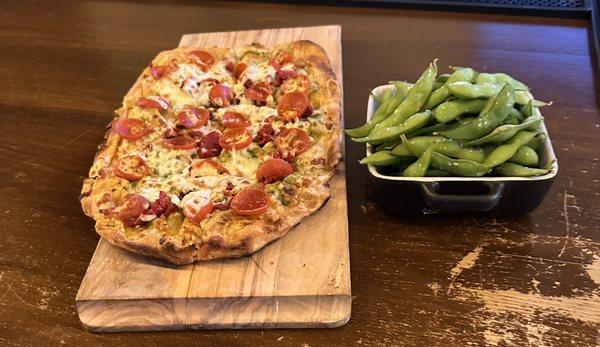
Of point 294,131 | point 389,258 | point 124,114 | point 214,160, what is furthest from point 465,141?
point 124,114

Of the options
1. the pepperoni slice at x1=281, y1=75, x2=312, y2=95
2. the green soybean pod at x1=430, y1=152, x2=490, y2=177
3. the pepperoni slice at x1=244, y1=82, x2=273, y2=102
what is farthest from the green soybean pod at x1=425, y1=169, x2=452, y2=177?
the pepperoni slice at x1=244, y1=82, x2=273, y2=102

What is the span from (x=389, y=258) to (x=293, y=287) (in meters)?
0.39

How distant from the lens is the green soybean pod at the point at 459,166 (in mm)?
1855

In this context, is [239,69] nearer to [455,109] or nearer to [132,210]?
[132,210]

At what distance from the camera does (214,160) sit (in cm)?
217

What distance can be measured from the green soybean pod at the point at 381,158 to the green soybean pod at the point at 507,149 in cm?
30

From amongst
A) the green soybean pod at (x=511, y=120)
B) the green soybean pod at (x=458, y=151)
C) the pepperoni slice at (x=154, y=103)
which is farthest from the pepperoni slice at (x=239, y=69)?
the green soybean pod at (x=511, y=120)

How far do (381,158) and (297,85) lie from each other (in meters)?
0.65

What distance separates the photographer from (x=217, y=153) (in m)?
2.22

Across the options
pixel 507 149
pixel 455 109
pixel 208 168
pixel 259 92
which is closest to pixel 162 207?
pixel 208 168

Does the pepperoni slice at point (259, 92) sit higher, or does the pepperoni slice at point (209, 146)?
the pepperoni slice at point (259, 92)

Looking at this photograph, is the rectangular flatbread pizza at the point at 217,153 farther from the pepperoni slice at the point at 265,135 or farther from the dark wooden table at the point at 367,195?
the dark wooden table at the point at 367,195

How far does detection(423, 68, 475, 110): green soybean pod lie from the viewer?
204 centimetres

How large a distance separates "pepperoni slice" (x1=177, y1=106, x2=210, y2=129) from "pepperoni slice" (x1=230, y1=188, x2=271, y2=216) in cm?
52
